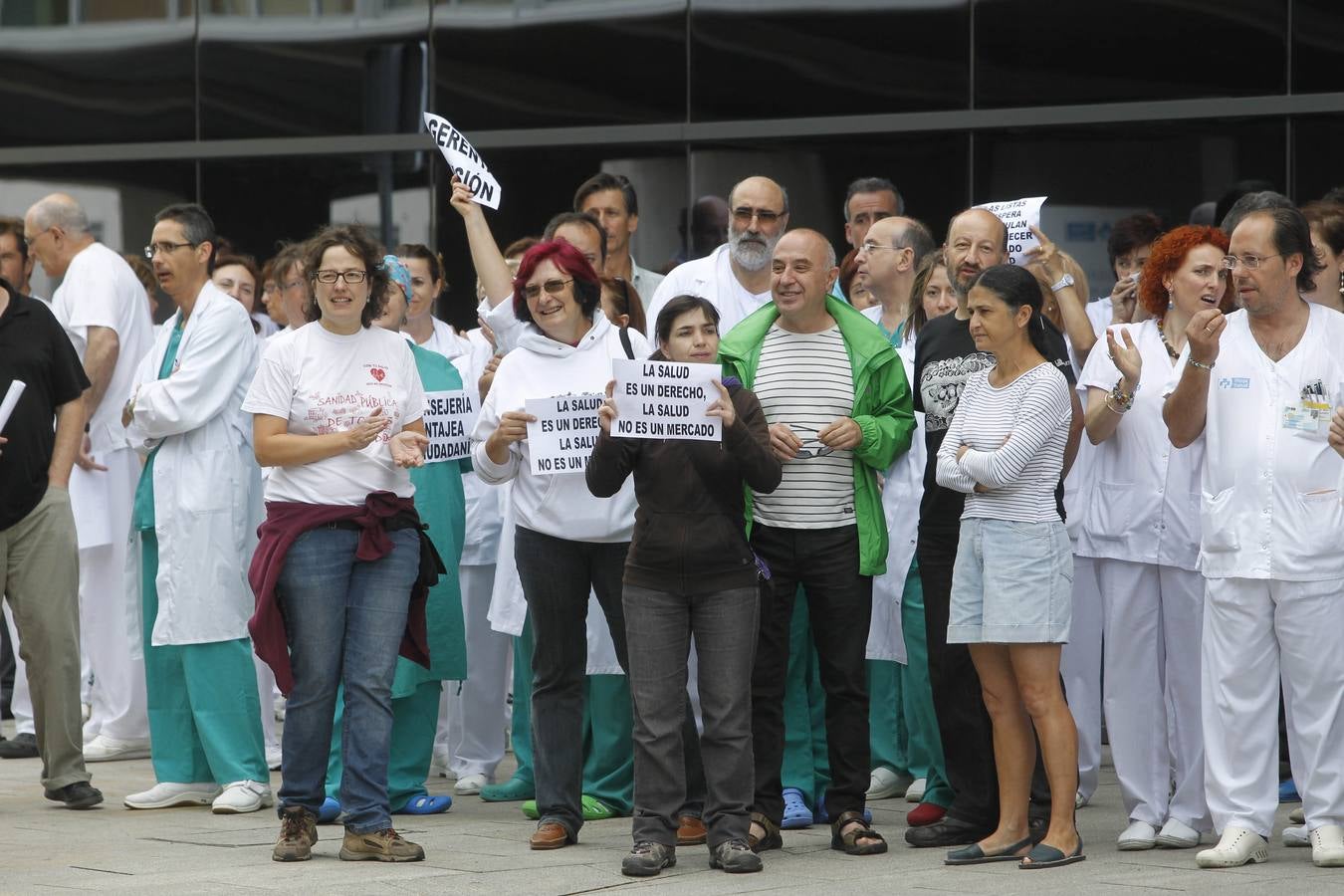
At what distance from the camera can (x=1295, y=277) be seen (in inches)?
285

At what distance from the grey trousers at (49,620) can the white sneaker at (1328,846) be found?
4974 millimetres

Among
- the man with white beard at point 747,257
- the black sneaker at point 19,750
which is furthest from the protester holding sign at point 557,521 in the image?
the black sneaker at point 19,750

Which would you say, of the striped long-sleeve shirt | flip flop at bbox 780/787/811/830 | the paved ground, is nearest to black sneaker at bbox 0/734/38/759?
the paved ground

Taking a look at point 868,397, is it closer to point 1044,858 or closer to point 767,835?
point 767,835

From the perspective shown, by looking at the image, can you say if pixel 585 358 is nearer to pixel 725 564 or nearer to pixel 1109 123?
pixel 725 564

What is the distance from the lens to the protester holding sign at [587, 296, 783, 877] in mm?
7152

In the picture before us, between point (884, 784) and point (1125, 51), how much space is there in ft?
15.1

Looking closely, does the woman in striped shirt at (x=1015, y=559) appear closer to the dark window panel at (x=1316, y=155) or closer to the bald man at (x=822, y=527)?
the bald man at (x=822, y=527)

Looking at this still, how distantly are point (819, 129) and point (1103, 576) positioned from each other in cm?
510

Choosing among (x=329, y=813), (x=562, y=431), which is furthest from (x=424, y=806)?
(x=562, y=431)

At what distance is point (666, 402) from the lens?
7016mm

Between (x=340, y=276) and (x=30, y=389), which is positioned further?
(x=30, y=389)

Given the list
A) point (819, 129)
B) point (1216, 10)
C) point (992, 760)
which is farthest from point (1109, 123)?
point (992, 760)

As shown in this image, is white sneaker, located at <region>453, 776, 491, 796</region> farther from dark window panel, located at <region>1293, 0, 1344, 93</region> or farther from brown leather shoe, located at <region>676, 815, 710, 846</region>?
dark window panel, located at <region>1293, 0, 1344, 93</region>
